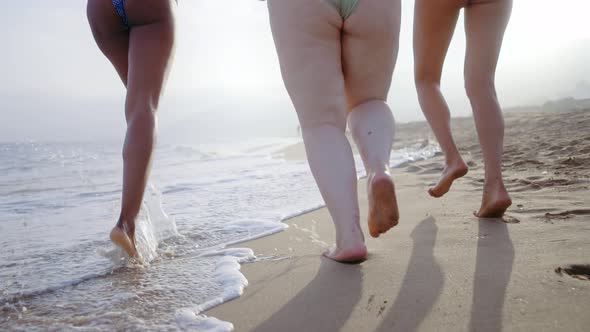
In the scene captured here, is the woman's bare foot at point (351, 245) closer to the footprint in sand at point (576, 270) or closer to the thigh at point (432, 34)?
the footprint in sand at point (576, 270)

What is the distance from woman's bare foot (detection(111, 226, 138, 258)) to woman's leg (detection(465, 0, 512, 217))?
5.14ft

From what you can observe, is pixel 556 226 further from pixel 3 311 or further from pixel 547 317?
pixel 3 311

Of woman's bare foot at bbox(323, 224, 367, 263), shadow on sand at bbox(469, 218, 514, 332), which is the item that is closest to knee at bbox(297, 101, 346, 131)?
woman's bare foot at bbox(323, 224, 367, 263)

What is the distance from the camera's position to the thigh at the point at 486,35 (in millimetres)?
2053

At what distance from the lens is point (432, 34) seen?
7.34 feet

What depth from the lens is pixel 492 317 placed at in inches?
39.0

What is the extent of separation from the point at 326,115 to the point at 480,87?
974 millimetres

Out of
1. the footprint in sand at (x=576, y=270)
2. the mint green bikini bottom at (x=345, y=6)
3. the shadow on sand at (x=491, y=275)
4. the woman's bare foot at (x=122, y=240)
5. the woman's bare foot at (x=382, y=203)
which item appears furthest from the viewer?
the woman's bare foot at (x=122, y=240)

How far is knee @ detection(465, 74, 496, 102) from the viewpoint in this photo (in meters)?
2.05

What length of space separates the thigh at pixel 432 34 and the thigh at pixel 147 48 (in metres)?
1.30

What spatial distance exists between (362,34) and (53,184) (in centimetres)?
525

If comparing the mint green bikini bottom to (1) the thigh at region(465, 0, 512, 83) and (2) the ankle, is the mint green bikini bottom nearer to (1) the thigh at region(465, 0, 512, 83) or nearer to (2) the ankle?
(1) the thigh at region(465, 0, 512, 83)

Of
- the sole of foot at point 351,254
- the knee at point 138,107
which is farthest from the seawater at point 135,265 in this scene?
the knee at point 138,107

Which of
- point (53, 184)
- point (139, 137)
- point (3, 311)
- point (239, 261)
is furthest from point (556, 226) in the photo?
point (53, 184)
